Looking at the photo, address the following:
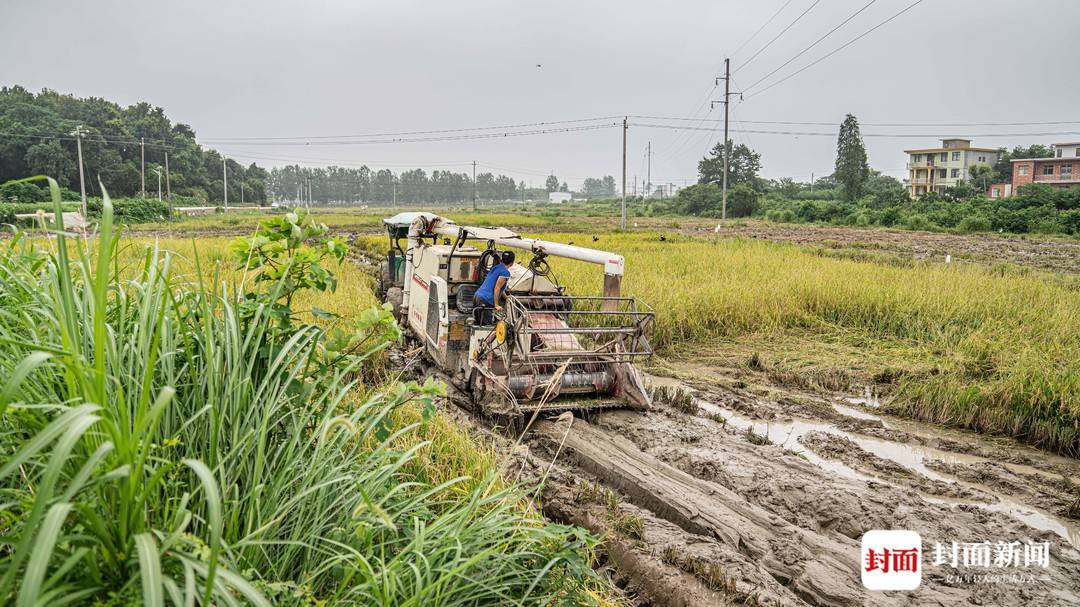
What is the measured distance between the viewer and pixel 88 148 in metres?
57.1

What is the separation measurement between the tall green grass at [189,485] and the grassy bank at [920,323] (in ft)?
20.0

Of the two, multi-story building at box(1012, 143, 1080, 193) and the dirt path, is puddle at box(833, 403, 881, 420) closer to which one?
the dirt path

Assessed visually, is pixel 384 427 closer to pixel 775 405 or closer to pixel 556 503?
pixel 556 503

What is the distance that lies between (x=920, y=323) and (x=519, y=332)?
7.21m

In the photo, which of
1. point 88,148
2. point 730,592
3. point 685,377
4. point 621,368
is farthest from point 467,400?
point 88,148

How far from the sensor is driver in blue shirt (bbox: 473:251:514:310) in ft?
23.8

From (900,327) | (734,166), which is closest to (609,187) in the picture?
(734,166)

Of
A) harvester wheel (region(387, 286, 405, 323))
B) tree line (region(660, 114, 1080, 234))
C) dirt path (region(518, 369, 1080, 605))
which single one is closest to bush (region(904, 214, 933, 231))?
tree line (region(660, 114, 1080, 234))

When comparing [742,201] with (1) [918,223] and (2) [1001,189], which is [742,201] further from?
(2) [1001,189]

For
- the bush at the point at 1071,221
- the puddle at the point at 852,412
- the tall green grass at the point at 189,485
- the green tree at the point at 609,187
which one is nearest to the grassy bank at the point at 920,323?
the puddle at the point at 852,412

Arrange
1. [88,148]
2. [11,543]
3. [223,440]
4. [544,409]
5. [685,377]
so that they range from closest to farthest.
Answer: [11,543], [223,440], [544,409], [685,377], [88,148]

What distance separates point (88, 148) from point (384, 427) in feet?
219

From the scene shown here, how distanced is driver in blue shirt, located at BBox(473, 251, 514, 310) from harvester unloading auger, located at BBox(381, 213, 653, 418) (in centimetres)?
13

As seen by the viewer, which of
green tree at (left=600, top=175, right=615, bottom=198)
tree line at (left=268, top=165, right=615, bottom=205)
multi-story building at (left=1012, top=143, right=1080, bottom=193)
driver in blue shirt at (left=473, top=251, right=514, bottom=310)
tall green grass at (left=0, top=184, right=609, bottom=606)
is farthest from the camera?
green tree at (left=600, top=175, right=615, bottom=198)
